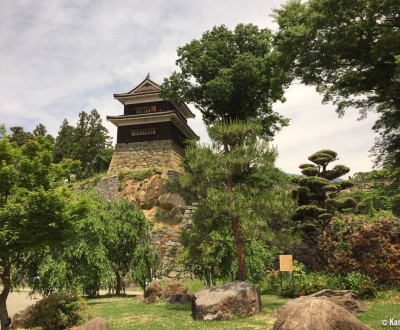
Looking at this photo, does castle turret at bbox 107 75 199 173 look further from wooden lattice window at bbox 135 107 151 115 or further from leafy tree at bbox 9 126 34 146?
leafy tree at bbox 9 126 34 146

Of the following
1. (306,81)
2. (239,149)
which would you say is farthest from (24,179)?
(306,81)

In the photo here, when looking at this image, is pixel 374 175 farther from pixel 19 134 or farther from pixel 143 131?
pixel 19 134

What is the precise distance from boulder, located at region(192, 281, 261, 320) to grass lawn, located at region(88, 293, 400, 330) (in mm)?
300

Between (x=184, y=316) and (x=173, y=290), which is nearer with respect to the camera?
(x=184, y=316)

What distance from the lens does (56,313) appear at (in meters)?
10.2

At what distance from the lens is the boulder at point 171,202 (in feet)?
98.7

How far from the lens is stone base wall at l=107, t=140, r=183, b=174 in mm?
34844

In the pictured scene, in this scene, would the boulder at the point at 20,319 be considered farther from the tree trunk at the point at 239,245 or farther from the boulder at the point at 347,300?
the boulder at the point at 347,300

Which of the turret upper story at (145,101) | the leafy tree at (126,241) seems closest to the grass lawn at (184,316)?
the leafy tree at (126,241)

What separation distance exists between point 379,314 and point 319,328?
15.6ft

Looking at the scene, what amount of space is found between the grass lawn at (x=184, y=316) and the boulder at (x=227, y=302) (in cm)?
30

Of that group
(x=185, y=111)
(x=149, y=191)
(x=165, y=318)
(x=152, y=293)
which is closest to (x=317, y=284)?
(x=165, y=318)

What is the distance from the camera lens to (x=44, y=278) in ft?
53.2

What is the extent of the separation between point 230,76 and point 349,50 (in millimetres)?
9740
